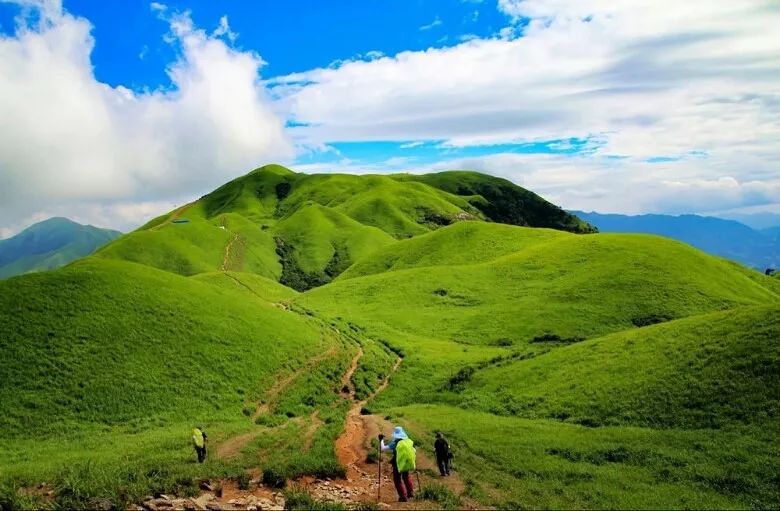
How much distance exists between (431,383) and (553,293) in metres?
32.7

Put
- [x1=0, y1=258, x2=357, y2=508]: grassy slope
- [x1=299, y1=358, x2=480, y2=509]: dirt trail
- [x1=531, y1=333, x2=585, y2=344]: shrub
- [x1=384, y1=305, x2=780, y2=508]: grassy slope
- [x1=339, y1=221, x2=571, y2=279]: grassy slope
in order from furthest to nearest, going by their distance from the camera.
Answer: [x1=339, y1=221, x2=571, y2=279]: grassy slope, [x1=531, y1=333, x2=585, y2=344]: shrub, [x1=0, y1=258, x2=357, y2=508]: grassy slope, [x1=384, y1=305, x2=780, y2=508]: grassy slope, [x1=299, y1=358, x2=480, y2=509]: dirt trail

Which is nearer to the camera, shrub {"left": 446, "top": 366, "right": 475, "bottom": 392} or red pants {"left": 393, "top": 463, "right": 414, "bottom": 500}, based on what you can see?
red pants {"left": 393, "top": 463, "right": 414, "bottom": 500}

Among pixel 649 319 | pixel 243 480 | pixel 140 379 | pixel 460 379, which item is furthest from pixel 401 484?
pixel 649 319

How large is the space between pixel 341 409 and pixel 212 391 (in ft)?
32.4

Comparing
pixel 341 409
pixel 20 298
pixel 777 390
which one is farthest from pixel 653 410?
pixel 20 298

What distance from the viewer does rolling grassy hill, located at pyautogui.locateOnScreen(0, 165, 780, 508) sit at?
22.0 meters

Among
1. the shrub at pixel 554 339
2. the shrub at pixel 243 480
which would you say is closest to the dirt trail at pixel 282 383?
the shrub at pixel 243 480

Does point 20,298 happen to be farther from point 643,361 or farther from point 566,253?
point 566,253

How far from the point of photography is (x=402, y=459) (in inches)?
714

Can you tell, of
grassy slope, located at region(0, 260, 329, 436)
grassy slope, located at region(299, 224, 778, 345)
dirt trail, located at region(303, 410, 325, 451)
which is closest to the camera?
dirt trail, located at region(303, 410, 325, 451)

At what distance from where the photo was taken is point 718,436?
25156mm

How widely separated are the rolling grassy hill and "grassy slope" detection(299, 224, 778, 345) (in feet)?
1.41

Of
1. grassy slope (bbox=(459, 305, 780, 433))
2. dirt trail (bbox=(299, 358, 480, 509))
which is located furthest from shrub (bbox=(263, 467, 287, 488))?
grassy slope (bbox=(459, 305, 780, 433))

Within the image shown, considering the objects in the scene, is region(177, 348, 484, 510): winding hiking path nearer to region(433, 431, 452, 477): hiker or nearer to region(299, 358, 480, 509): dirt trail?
region(299, 358, 480, 509): dirt trail
